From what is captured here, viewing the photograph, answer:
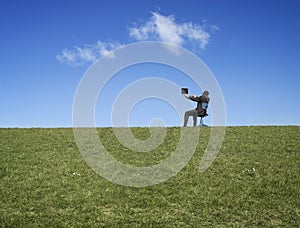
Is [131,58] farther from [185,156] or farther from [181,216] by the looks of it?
[181,216]

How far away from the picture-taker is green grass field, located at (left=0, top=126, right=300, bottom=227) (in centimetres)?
1265

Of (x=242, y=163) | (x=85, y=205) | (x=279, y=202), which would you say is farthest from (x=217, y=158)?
(x=85, y=205)

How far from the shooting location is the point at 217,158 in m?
18.6

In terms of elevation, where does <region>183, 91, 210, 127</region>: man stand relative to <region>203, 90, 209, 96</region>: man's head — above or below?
below

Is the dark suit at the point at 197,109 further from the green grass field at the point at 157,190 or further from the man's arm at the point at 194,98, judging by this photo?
the green grass field at the point at 157,190

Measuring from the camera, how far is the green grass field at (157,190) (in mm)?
12648

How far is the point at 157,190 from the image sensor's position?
49.3ft

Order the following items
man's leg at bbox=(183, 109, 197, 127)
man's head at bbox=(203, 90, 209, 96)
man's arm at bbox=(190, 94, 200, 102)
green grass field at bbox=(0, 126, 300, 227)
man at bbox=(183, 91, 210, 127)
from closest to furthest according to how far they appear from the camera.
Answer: green grass field at bbox=(0, 126, 300, 227)
man's leg at bbox=(183, 109, 197, 127)
man at bbox=(183, 91, 210, 127)
man's arm at bbox=(190, 94, 200, 102)
man's head at bbox=(203, 90, 209, 96)

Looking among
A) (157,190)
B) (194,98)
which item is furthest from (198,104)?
(157,190)

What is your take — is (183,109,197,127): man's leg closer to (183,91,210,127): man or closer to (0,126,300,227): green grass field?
(183,91,210,127): man

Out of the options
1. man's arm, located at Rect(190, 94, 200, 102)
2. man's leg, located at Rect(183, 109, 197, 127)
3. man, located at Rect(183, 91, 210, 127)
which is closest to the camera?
man's leg, located at Rect(183, 109, 197, 127)

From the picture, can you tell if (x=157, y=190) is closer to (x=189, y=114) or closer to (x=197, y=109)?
(x=189, y=114)

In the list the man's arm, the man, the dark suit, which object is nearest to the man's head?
the man

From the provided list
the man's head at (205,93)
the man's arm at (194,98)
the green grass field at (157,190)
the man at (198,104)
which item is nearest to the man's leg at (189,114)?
the man at (198,104)
